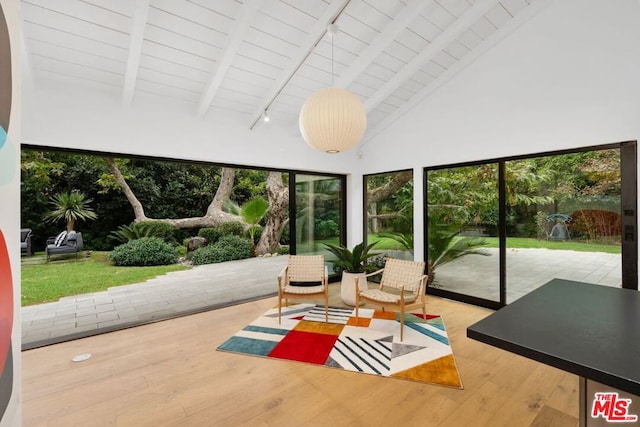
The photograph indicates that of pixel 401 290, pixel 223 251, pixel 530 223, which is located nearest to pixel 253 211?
pixel 223 251

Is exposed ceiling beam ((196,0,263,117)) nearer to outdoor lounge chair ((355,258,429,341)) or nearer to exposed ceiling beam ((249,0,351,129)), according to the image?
exposed ceiling beam ((249,0,351,129))

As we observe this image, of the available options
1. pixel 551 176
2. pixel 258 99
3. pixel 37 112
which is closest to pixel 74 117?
pixel 37 112

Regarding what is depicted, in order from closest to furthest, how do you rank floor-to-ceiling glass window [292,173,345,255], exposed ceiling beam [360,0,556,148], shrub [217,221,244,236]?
exposed ceiling beam [360,0,556,148], floor-to-ceiling glass window [292,173,345,255], shrub [217,221,244,236]

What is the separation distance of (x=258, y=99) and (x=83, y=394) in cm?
368

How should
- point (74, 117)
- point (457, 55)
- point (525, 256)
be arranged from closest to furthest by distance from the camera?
1. point (74, 117)
2. point (525, 256)
3. point (457, 55)

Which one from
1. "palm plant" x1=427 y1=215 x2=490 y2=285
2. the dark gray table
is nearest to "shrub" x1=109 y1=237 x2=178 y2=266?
"palm plant" x1=427 y1=215 x2=490 y2=285

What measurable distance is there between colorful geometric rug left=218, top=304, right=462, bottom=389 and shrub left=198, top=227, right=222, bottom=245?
5.35 meters

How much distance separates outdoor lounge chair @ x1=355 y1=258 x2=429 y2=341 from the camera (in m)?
3.25

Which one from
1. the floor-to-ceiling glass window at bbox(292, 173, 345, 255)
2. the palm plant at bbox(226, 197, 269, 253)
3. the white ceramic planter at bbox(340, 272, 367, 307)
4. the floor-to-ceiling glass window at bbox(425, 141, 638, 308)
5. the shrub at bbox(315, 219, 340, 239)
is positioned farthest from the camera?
the palm plant at bbox(226, 197, 269, 253)

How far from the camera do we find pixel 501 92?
12.5 feet

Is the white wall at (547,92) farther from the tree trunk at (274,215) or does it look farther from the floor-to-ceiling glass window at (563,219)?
the tree trunk at (274,215)

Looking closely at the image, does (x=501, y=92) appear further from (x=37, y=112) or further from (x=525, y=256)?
(x=37, y=112)

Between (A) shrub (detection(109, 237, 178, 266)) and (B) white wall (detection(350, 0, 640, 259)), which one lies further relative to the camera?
(A) shrub (detection(109, 237, 178, 266))

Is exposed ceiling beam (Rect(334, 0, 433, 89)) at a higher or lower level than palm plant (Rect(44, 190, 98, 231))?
higher
